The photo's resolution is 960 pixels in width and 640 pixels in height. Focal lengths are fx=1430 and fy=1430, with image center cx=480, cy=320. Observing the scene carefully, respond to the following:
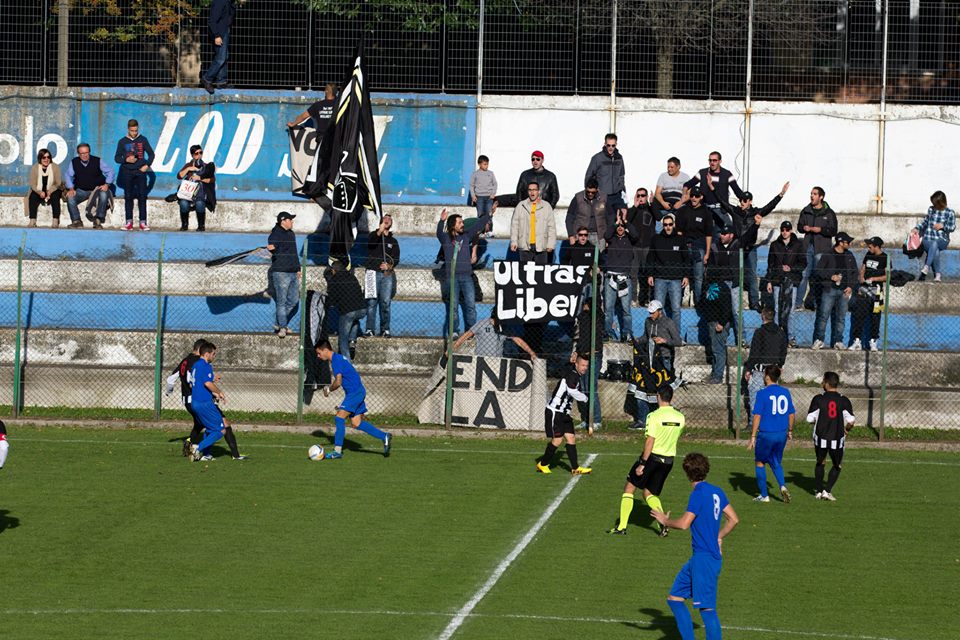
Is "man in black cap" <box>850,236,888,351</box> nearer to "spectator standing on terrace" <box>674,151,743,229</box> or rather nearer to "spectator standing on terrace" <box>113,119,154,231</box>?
"spectator standing on terrace" <box>674,151,743,229</box>

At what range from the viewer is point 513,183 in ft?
101

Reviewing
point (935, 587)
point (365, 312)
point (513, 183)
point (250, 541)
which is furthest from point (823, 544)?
point (513, 183)

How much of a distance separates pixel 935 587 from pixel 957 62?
1854cm

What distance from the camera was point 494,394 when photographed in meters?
23.6

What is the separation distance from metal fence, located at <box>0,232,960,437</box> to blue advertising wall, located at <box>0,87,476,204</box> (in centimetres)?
448

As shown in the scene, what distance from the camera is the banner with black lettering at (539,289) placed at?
77.6 feet

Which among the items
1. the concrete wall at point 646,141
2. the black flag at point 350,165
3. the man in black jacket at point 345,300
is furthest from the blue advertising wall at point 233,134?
the man in black jacket at point 345,300

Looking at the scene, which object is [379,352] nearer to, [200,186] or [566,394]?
[566,394]

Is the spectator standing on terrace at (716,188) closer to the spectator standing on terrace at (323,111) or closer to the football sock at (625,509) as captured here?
the spectator standing on terrace at (323,111)

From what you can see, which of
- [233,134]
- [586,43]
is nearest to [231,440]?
[233,134]

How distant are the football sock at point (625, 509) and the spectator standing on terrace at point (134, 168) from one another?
1533 cm

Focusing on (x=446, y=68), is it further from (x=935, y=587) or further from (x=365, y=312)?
(x=935, y=587)

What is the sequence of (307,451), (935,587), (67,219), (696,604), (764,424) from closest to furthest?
(696,604)
(935,587)
(764,424)
(307,451)
(67,219)

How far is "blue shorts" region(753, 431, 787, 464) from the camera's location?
61.3 feet
